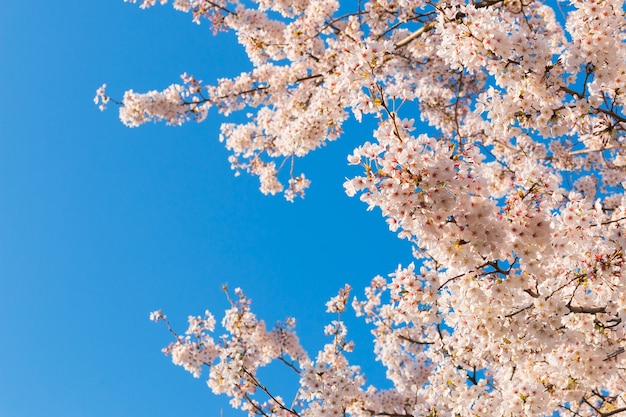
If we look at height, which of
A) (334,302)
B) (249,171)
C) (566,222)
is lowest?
(566,222)

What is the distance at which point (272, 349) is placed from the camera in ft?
38.0

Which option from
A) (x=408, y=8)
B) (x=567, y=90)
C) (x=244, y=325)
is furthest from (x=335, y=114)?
(x=244, y=325)

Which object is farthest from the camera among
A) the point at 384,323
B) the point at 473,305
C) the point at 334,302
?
the point at 384,323

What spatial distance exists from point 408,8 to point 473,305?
5.02 meters

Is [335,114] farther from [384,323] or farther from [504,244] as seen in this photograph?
[384,323]

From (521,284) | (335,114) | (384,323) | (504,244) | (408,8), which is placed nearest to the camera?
(504,244)

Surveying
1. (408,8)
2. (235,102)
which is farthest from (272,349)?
(408,8)

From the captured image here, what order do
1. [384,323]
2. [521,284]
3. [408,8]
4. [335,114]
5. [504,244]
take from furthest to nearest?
[384,323] → [408,8] → [335,114] → [521,284] → [504,244]

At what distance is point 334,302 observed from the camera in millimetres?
10148

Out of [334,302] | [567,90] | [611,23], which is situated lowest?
[567,90]

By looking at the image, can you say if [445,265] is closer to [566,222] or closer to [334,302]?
[566,222]

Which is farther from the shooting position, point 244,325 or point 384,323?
point 384,323

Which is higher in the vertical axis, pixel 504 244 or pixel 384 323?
pixel 384 323

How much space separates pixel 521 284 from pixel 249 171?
8524 mm
